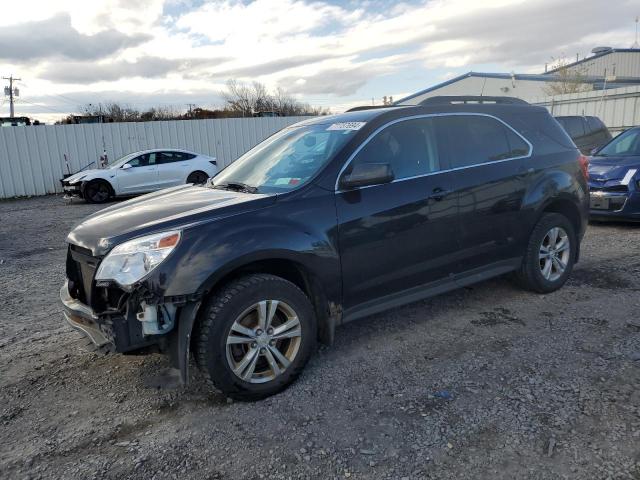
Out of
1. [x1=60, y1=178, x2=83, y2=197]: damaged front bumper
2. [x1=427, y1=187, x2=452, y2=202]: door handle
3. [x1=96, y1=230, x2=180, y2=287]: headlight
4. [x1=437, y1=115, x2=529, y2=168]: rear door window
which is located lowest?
[x1=60, y1=178, x2=83, y2=197]: damaged front bumper

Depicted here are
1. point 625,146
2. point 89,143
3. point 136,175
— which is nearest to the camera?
point 625,146

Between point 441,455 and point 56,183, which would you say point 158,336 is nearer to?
point 441,455

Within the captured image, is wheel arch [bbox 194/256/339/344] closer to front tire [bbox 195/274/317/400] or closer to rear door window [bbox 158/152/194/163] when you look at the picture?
front tire [bbox 195/274/317/400]

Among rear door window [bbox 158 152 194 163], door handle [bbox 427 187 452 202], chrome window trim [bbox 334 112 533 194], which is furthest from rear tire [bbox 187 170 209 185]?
door handle [bbox 427 187 452 202]

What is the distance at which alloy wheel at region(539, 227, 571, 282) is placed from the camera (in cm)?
485

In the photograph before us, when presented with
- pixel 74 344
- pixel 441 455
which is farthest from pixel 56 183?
pixel 441 455

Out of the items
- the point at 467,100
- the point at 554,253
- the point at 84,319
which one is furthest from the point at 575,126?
the point at 84,319

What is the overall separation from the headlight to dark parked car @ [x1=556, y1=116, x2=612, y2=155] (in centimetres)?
1145

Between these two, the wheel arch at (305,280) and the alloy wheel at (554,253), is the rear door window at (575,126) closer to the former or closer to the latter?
the alloy wheel at (554,253)

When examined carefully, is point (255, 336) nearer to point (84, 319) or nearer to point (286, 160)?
point (84, 319)

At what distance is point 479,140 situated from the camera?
4375 millimetres

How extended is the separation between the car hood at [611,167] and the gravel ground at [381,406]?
3571 mm

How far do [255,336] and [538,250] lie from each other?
2992mm

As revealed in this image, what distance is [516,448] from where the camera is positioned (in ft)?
8.71
